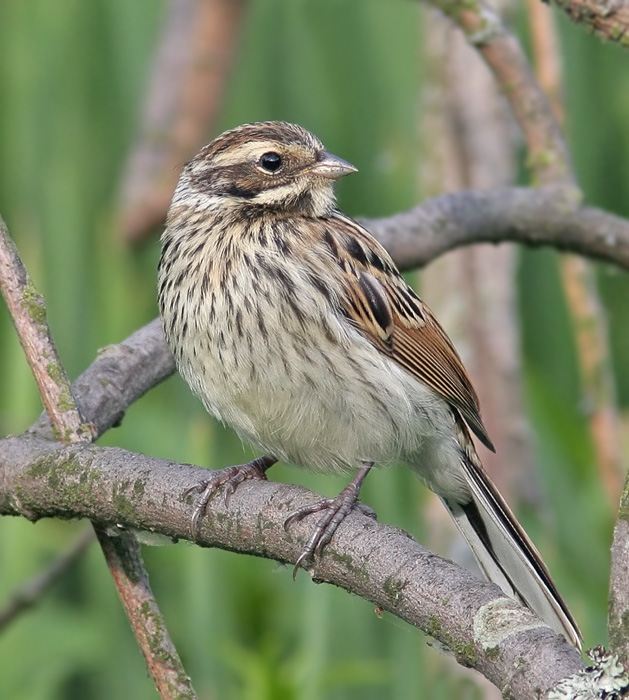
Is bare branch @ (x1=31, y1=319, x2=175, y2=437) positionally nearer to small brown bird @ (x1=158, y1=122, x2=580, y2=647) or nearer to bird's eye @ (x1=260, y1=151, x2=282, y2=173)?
small brown bird @ (x1=158, y1=122, x2=580, y2=647)

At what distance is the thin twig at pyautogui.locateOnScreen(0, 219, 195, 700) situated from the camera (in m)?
2.26

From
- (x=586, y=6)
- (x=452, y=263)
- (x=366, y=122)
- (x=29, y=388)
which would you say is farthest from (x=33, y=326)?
(x=366, y=122)

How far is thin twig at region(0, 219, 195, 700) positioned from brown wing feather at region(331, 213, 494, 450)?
0.90m

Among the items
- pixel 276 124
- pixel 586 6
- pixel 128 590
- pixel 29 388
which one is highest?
pixel 586 6

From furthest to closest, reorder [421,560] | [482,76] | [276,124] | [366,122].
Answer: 1. [366,122]
2. [482,76]
3. [276,124]
4. [421,560]

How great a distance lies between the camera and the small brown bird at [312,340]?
2.89 meters

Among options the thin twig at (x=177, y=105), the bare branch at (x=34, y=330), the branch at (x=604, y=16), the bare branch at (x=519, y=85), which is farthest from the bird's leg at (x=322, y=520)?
the thin twig at (x=177, y=105)

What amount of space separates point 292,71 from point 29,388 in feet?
5.18

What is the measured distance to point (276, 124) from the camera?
333 cm

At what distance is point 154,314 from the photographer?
4883mm

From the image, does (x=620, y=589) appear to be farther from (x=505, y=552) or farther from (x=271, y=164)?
(x=271, y=164)

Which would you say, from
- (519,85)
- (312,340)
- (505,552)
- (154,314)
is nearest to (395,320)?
(312,340)

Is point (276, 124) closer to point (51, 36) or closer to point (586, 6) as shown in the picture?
point (586, 6)

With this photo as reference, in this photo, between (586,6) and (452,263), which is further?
(452,263)
